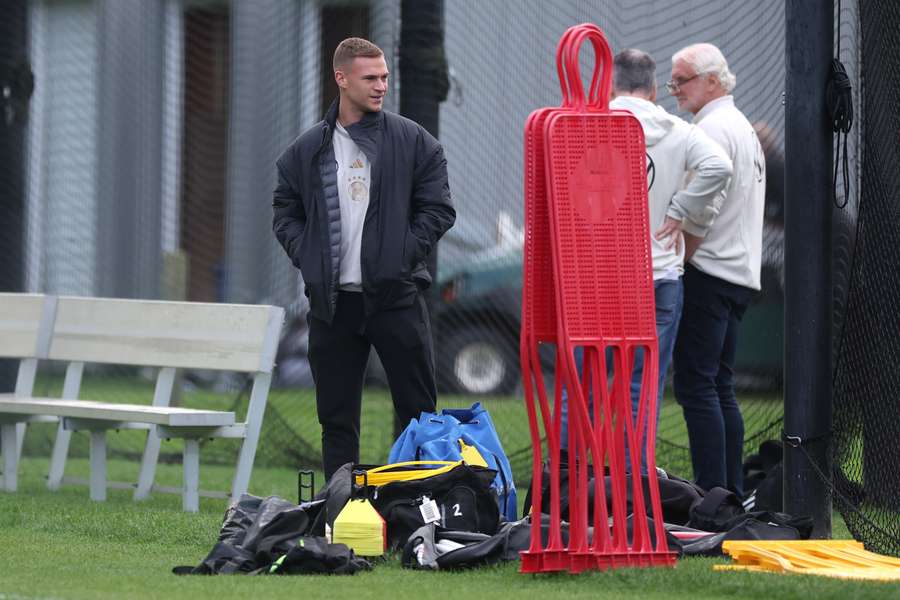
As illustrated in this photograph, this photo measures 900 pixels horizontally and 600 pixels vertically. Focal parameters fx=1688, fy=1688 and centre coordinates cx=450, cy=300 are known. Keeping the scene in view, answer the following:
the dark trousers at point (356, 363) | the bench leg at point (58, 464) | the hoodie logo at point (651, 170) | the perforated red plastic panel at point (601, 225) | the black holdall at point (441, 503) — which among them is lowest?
the bench leg at point (58, 464)

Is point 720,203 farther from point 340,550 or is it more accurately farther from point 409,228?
point 340,550

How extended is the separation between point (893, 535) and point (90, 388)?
342 inches

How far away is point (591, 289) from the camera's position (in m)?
5.36

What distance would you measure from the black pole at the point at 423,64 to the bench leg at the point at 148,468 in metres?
1.89

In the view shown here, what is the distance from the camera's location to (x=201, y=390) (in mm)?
14172

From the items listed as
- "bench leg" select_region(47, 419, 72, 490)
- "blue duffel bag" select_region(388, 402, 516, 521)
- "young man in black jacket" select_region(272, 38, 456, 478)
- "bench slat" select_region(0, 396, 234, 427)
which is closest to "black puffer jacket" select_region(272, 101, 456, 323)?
"young man in black jacket" select_region(272, 38, 456, 478)

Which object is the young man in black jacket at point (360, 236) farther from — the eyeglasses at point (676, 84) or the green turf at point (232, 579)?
the eyeglasses at point (676, 84)

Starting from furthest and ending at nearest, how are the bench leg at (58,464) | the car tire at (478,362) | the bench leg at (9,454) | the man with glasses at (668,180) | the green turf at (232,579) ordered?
1. the car tire at (478,362)
2. the bench leg at (58,464)
3. the bench leg at (9,454)
4. the man with glasses at (668,180)
5. the green turf at (232,579)

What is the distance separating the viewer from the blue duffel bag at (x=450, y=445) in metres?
6.55

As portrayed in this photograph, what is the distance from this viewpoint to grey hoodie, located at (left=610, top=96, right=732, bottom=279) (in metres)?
7.29

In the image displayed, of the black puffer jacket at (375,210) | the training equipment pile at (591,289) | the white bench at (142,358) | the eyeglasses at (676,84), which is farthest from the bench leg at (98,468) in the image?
the training equipment pile at (591,289)

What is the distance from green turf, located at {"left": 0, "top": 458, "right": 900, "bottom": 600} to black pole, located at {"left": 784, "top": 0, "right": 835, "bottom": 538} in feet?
1.50

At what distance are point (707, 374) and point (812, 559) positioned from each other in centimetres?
206

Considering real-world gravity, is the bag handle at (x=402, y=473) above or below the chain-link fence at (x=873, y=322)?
below
